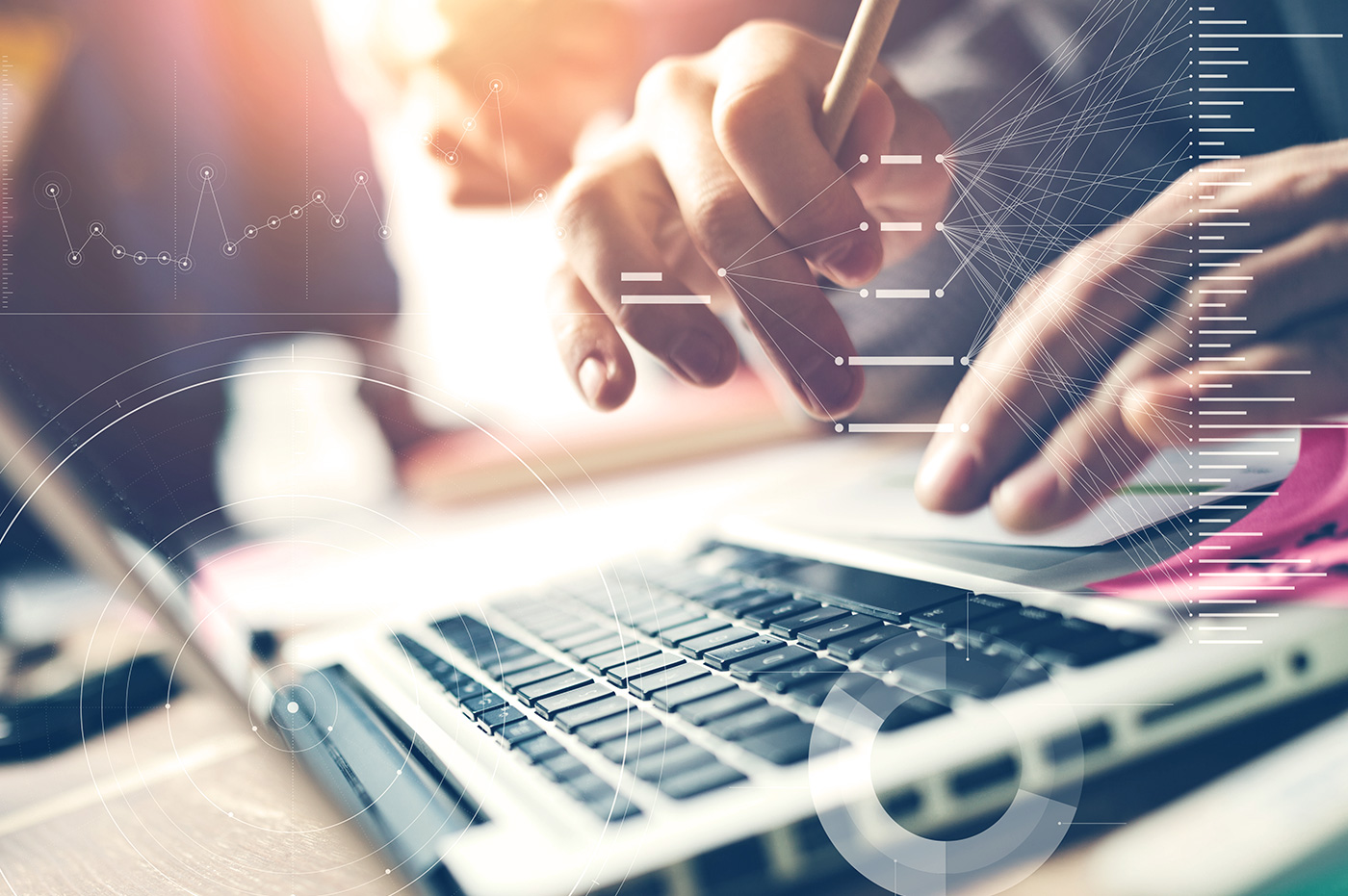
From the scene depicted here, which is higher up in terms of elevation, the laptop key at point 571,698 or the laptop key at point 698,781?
the laptop key at point 571,698

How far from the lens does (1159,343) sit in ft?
1.22

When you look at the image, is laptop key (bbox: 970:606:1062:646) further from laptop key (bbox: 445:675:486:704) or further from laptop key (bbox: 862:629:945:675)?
laptop key (bbox: 445:675:486:704)

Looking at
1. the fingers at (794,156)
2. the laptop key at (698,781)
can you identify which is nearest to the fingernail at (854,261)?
the fingers at (794,156)

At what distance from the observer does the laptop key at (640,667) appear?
339 mm

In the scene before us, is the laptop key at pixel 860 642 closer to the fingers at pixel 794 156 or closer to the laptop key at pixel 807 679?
the laptop key at pixel 807 679

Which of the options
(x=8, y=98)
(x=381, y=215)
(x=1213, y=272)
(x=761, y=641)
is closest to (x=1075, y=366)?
(x=1213, y=272)

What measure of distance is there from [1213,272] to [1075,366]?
0.07m

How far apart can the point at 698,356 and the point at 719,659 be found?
13cm

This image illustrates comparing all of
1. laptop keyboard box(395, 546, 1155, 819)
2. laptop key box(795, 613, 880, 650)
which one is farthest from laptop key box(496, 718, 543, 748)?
laptop key box(795, 613, 880, 650)

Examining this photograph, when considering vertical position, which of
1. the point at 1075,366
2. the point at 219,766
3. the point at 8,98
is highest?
the point at 8,98

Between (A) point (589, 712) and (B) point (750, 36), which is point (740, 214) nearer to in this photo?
(B) point (750, 36)

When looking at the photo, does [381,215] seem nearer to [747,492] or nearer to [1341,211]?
[747,492]

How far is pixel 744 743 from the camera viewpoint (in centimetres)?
29

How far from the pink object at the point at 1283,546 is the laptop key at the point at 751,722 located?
0.14 m
